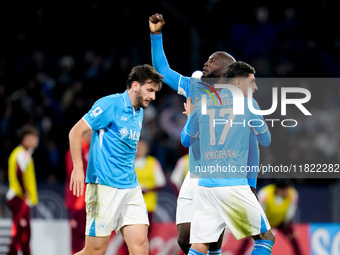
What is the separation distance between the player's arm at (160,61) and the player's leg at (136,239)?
1.48 metres

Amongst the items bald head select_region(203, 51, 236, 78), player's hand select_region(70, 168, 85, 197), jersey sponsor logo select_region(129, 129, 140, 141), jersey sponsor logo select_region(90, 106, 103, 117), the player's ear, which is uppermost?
bald head select_region(203, 51, 236, 78)

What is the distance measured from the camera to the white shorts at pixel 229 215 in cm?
536

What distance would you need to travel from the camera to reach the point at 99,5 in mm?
14586

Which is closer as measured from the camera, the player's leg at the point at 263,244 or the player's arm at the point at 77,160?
the player's leg at the point at 263,244

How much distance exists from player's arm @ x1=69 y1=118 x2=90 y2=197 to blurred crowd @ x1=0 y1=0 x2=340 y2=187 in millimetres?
6336

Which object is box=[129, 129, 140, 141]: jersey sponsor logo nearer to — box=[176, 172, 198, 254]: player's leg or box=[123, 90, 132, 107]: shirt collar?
box=[123, 90, 132, 107]: shirt collar

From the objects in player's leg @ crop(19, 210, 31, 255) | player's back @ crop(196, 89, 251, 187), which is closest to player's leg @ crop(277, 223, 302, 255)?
player's leg @ crop(19, 210, 31, 255)

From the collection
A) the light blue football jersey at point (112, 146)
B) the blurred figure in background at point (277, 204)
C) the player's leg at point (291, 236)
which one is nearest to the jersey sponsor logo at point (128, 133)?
the light blue football jersey at point (112, 146)

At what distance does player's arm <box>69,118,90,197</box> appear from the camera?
5527 millimetres

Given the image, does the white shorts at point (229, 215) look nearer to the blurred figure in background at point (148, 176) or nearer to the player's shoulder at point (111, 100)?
the player's shoulder at point (111, 100)

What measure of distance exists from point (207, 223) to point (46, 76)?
8.90 m

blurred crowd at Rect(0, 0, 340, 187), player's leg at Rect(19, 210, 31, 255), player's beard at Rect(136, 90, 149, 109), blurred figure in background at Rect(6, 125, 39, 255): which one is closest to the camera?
player's beard at Rect(136, 90, 149, 109)

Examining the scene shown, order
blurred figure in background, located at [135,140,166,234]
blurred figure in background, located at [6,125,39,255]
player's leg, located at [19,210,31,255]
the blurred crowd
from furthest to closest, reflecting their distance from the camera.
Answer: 1. the blurred crowd
2. blurred figure in background, located at [135,140,166,234]
3. blurred figure in background, located at [6,125,39,255]
4. player's leg, located at [19,210,31,255]

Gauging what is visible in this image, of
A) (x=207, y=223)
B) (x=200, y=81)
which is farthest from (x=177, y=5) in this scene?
(x=207, y=223)
